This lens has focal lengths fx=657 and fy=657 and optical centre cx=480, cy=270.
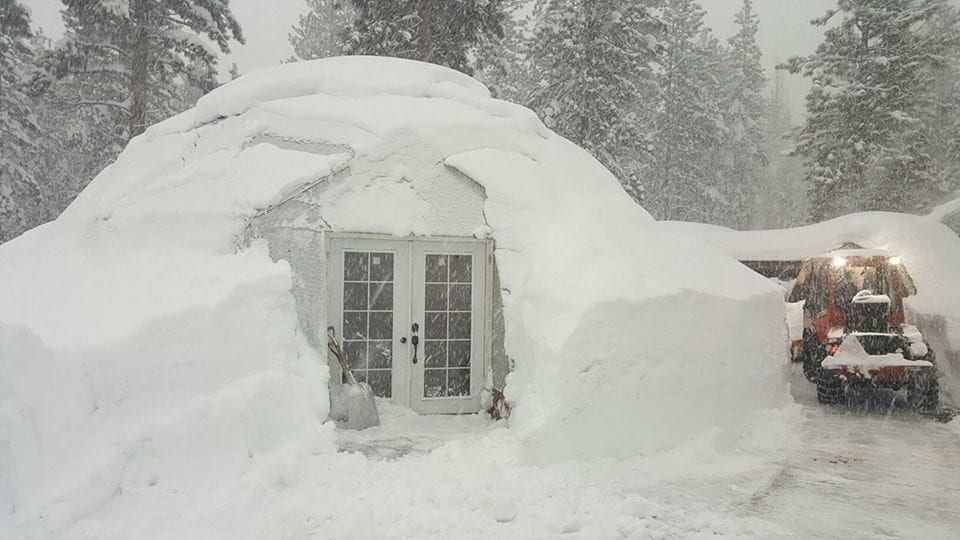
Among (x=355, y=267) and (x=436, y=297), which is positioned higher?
(x=355, y=267)

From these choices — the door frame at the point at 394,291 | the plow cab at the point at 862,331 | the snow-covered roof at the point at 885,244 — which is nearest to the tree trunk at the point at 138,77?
the door frame at the point at 394,291

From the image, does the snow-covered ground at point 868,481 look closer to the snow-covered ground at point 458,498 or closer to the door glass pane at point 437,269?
the snow-covered ground at point 458,498

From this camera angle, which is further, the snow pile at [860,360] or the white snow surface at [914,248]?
the white snow surface at [914,248]

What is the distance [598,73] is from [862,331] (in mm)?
12093

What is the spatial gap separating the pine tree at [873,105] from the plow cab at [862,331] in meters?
12.0

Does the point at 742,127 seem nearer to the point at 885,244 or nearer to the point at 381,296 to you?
the point at 885,244

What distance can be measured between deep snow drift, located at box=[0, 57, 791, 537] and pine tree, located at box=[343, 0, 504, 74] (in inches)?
298

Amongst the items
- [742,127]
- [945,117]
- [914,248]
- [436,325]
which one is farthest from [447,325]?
[742,127]

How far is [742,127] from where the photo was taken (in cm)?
3181

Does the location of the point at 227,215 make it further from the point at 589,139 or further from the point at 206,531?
the point at 589,139

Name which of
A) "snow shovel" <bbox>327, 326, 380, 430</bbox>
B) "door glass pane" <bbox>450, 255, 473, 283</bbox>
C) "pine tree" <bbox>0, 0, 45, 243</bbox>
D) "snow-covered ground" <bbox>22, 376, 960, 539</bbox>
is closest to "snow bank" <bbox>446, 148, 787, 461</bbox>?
"snow-covered ground" <bbox>22, 376, 960, 539</bbox>

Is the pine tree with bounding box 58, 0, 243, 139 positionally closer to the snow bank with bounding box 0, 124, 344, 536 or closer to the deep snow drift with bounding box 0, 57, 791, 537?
the deep snow drift with bounding box 0, 57, 791, 537

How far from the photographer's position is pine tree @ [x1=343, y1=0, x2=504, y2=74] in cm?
1631

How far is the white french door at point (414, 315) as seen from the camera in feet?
24.6
